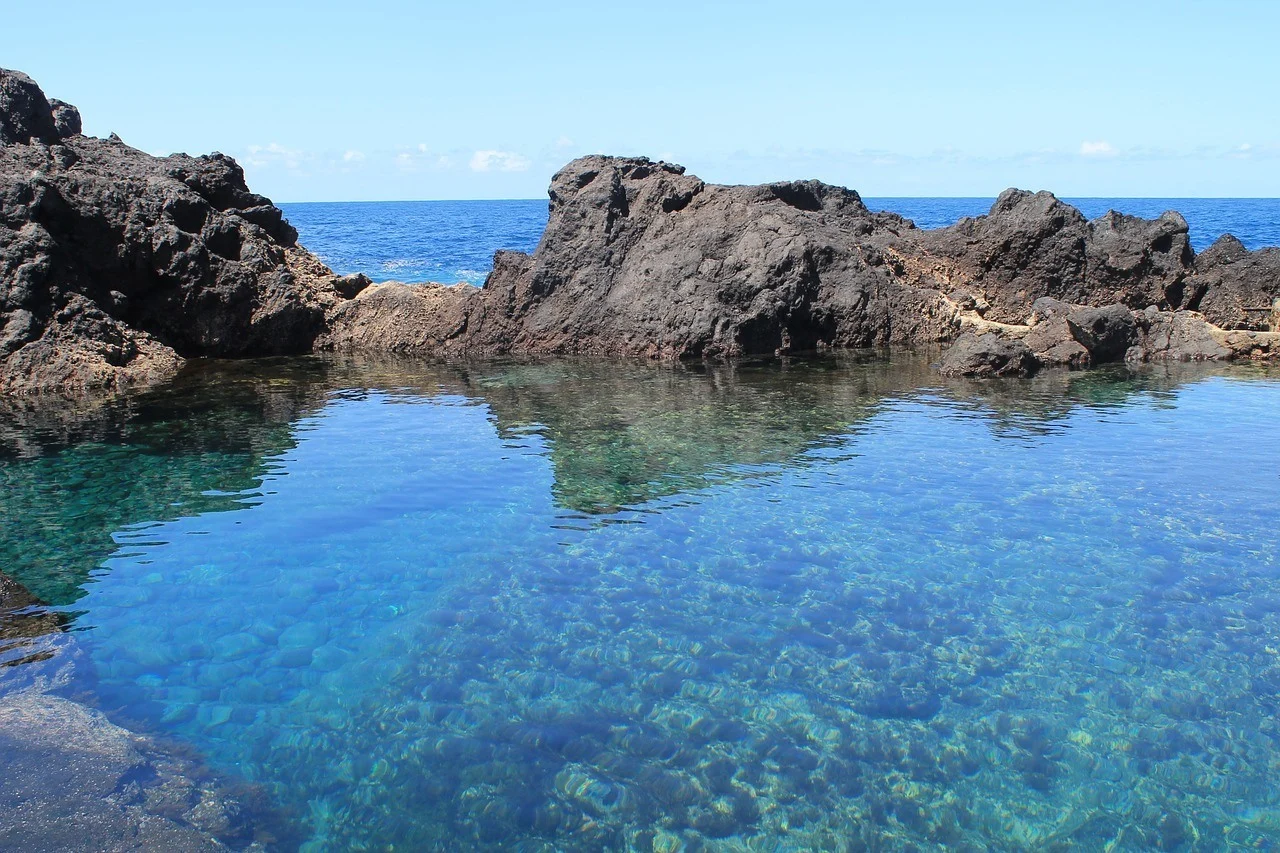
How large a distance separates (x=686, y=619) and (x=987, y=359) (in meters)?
10.9

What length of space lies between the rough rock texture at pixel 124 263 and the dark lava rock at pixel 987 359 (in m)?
12.4

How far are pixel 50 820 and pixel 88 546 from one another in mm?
4376

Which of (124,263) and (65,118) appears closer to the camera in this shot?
(124,263)

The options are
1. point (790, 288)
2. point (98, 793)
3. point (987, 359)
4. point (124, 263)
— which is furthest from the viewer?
point (790, 288)

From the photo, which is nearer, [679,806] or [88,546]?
[679,806]

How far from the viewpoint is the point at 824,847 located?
464cm

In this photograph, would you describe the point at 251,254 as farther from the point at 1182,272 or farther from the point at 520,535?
the point at 1182,272

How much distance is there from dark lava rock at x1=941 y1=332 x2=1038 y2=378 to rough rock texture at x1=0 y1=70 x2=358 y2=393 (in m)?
12.4

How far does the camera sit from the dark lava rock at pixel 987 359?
16.2 meters

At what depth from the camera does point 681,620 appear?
23.1 feet

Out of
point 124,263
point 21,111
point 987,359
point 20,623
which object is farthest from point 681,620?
point 21,111

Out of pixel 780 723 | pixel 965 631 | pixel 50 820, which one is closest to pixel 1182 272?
pixel 965 631

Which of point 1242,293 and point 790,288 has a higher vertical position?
point 790,288

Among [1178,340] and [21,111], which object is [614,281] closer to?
[1178,340]
